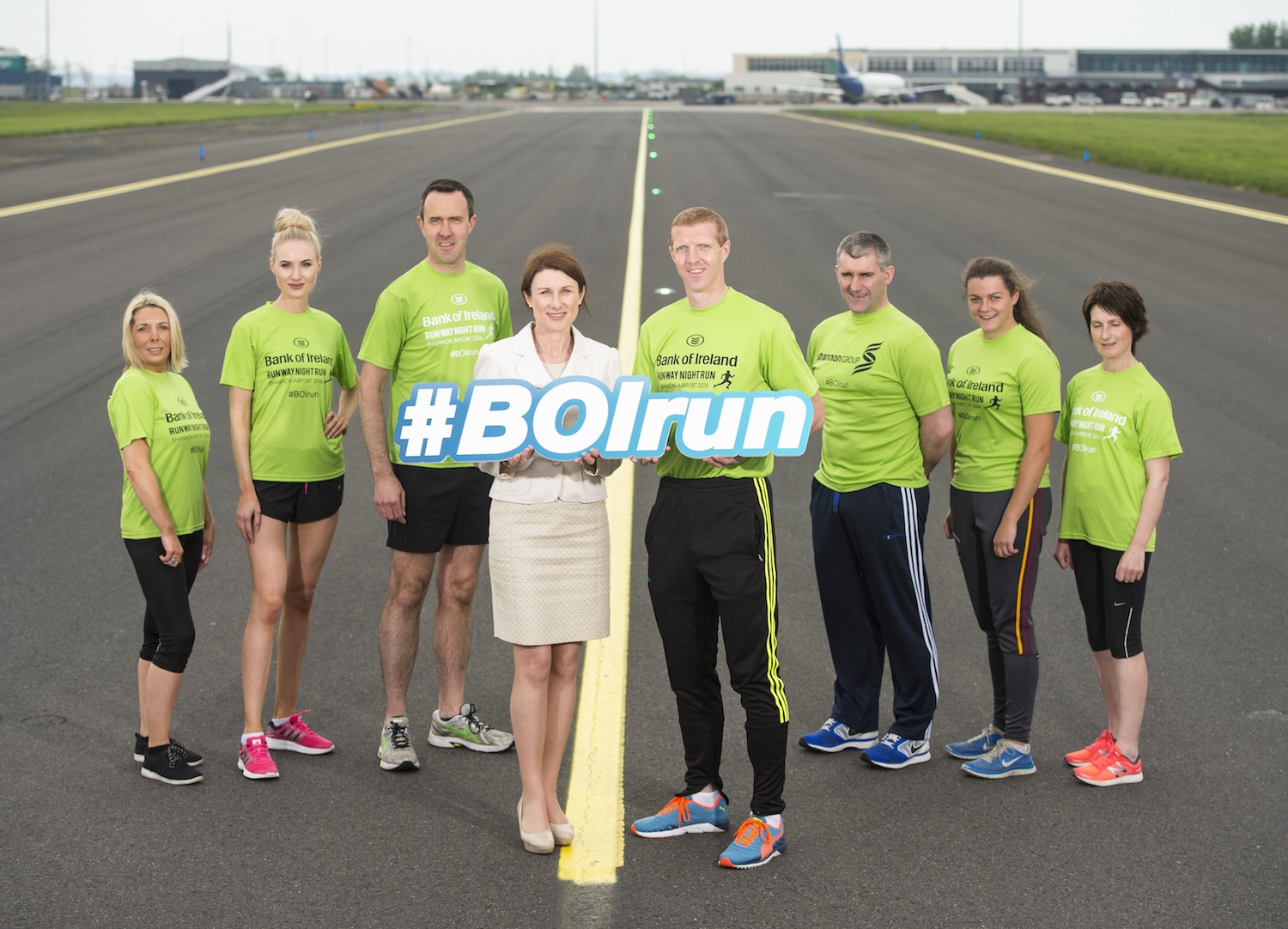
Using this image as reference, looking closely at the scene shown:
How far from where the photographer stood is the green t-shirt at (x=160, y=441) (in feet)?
16.5

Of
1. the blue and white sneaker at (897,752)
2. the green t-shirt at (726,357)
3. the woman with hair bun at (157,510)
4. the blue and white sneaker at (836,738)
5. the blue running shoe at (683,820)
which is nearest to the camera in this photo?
the green t-shirt at (726,357)

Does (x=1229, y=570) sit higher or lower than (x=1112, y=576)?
lower

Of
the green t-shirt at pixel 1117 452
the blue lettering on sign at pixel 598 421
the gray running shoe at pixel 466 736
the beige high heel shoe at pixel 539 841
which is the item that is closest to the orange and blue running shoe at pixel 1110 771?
the green t-shirt at pixel 1117 452

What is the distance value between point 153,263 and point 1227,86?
17466 cm

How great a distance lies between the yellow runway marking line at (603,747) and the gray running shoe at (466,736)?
0.34m

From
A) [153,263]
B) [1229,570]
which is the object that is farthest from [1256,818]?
[153,263]

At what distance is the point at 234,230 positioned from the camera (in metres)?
21.8

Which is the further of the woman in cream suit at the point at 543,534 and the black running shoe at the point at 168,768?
the black running shoe at the point at 168,768

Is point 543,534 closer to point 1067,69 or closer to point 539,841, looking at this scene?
point 539,841

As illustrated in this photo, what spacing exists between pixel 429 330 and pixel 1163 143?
41512 millimetres

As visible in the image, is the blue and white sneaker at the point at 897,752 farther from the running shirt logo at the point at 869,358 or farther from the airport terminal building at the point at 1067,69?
the airport terminal building at the point at 1067,69

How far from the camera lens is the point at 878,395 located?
525 centimetres

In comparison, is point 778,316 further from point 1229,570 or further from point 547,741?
point 1229,570

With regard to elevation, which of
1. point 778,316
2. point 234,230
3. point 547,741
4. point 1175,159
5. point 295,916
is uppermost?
point 1175,159
